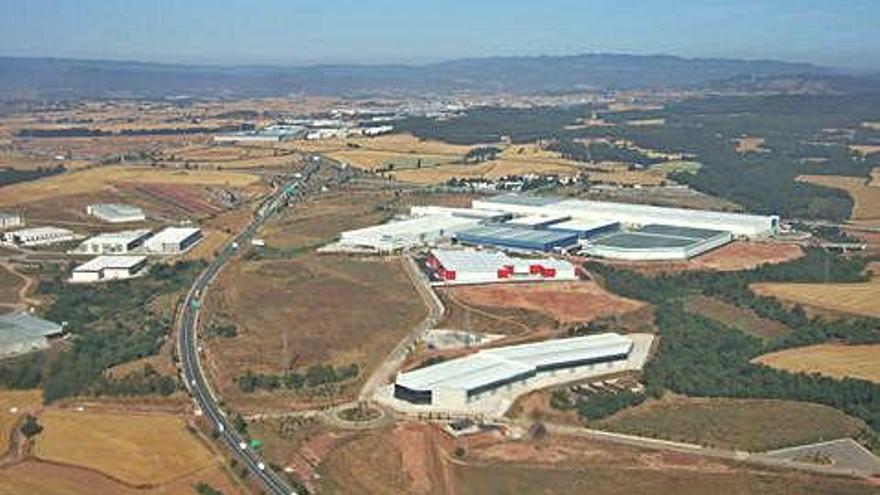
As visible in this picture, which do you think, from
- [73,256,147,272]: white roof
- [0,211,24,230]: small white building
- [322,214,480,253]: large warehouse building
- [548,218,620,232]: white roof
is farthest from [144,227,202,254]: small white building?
[548,218,620,232]: white roof

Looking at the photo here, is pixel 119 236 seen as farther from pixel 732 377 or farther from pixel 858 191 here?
pixel 858 191

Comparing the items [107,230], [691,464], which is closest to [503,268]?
[691,464]

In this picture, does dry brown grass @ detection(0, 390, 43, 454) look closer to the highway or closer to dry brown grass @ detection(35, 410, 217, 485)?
dry brown grass @ detection(35, 410, 217, 485)

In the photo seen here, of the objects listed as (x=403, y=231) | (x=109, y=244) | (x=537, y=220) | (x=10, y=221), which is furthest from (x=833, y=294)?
(x=10, y=221)

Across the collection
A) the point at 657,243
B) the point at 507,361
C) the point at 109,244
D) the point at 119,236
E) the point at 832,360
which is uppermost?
the point at 657,243

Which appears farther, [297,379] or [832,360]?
[832,360]

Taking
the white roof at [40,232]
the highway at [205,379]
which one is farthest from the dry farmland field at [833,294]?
the white roof at [40,232]

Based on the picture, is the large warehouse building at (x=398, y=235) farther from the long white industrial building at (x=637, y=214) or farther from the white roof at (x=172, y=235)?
the white roof at (x=172, y=235)

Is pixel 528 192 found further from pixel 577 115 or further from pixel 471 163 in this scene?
pixel 577 115
